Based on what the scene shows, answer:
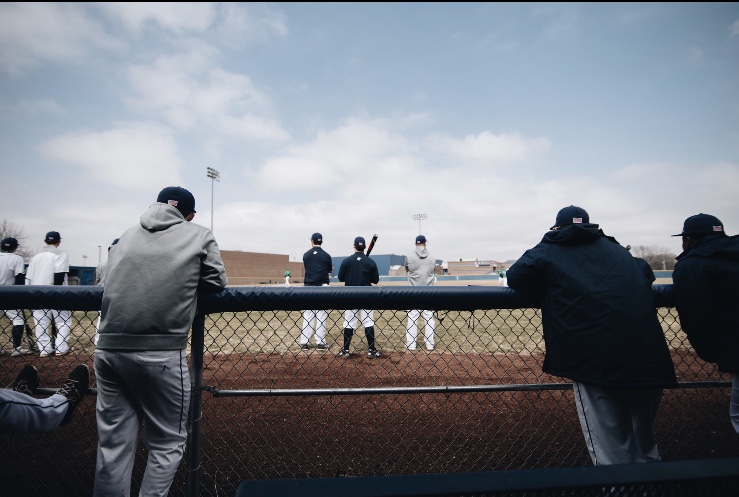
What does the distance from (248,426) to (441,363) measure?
3106 millimetres

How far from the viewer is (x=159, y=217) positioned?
1998mm

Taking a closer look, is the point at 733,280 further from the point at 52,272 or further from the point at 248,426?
the point at 52,272

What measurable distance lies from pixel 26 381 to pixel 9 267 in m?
5.57

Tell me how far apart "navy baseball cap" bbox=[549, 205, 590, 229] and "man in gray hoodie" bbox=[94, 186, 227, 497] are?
2104mm

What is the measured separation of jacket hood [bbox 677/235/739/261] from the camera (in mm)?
2107

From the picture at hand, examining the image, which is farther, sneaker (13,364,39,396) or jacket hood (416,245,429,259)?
jacket hood (416,245,429,259)

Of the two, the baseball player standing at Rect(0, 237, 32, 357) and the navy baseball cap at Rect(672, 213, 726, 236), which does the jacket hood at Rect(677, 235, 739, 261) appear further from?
the baseball player standing at Rect(0, 237, 32, 357)

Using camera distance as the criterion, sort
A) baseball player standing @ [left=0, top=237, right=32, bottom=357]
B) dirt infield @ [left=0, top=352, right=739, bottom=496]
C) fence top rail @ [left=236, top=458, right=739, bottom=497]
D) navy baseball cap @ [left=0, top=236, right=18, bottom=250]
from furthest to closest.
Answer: navy baseball cap @ [left=0, top=236, right=18, bottom=250]
baseball player standing @ [left=0, top=237, right=32, bottom=357]
dirt infield @ [left=0, top=352, right=739, bottom=496]
fence top rail @ [left=236, top=458, right=739, bottom=497]

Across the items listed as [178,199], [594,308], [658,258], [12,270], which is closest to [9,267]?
[12,270]

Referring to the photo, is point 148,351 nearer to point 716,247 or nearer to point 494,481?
point 494,481

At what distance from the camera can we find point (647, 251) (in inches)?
2221

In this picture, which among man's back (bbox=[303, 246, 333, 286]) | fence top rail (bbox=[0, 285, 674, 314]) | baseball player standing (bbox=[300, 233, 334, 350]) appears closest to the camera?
fence top rail (bbox=[0, 285, 674, 314])

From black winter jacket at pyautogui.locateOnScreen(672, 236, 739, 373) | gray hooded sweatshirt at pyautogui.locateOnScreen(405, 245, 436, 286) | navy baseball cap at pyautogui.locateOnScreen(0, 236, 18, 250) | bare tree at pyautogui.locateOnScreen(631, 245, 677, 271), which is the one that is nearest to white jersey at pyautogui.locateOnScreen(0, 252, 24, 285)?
navy baseball cap at pyautogui.locateOnScreen(0, 236, 18, 250)

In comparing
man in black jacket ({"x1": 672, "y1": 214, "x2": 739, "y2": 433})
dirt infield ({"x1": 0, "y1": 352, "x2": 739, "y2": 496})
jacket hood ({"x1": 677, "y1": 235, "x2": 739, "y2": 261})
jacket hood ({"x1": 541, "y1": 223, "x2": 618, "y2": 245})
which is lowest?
dirt infield ({"x1": 0, "y1": 352, "x2": 739, "y2": 496})
